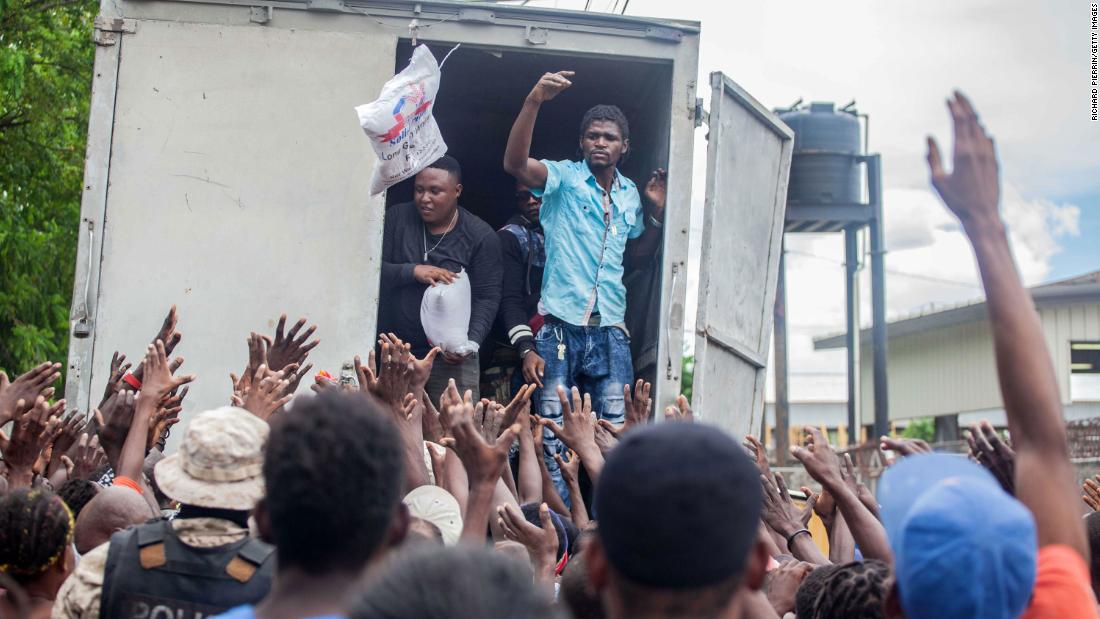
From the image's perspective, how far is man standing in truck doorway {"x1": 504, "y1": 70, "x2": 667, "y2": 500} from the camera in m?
5.80

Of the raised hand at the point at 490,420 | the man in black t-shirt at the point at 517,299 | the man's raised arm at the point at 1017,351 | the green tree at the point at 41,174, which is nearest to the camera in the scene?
the man's raised arm at the point at 1017,351

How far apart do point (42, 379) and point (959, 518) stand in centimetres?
287

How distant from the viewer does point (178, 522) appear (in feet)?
7.45

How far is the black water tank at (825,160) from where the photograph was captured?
1357 cm

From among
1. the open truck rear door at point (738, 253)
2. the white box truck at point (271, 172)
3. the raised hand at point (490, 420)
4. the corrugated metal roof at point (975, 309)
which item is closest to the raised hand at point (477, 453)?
the raised hand at point (490, 420)

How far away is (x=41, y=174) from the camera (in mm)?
10070

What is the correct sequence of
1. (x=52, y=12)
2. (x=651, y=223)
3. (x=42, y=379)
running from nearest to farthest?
(x=42, y=379), (x=651, y=223), (x=52, y=12)

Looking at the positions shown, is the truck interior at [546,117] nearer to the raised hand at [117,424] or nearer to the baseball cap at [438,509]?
the raised hand at [117,424]

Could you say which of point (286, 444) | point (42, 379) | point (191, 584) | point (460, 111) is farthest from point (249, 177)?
point (286, 444)

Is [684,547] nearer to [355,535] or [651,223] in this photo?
[355,535]

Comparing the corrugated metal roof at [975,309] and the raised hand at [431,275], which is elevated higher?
the corrugated metal roof at [975,309]

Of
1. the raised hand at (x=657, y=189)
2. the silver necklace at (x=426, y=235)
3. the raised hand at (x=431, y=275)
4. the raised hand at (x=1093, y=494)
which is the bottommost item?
the raised hand at (x=1093, y=494)

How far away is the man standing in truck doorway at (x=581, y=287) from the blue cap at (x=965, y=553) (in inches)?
163

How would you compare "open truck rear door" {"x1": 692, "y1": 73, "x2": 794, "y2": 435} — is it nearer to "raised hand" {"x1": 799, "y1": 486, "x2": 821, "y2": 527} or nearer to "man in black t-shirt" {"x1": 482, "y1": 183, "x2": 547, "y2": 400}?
"man in black t-shirt" {"x1": 482, "y1": 183, "x2": 547, "y2": 400}
